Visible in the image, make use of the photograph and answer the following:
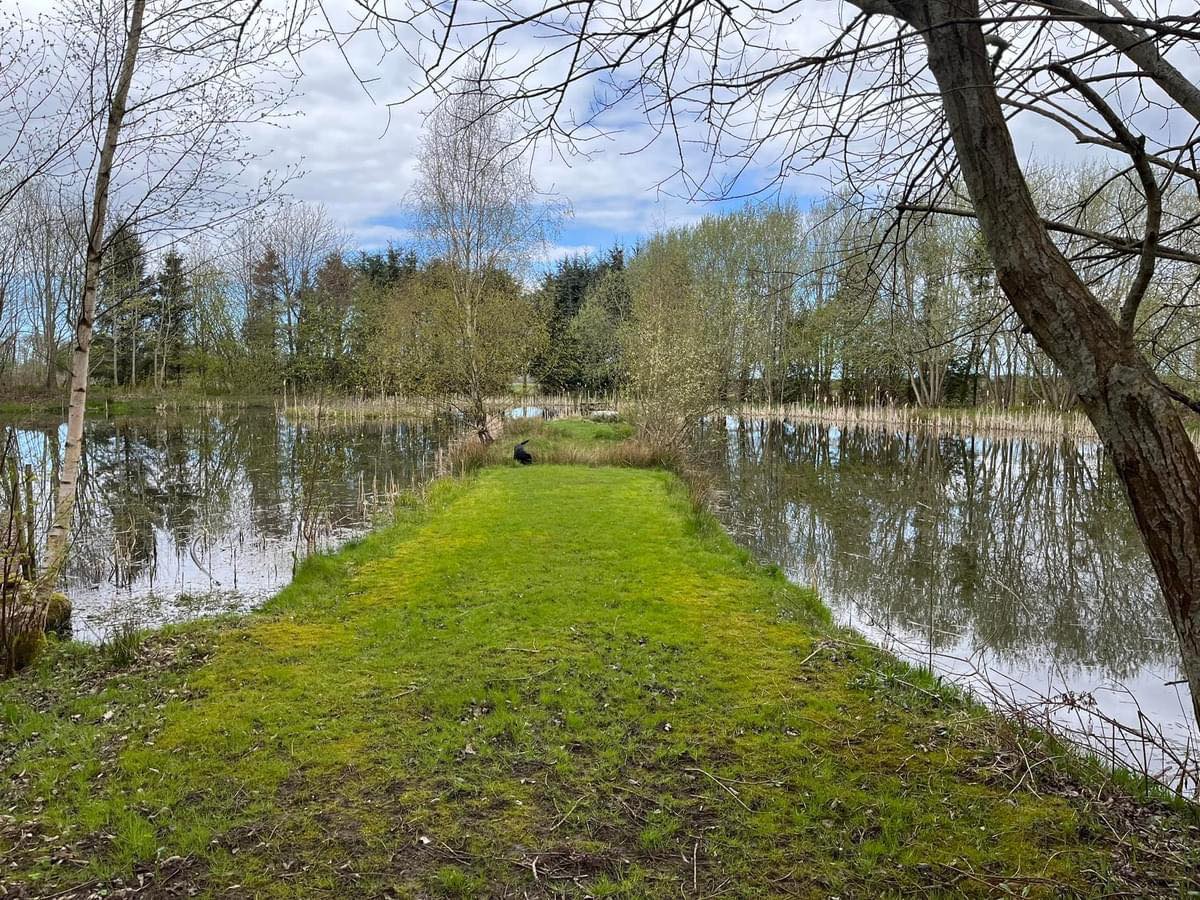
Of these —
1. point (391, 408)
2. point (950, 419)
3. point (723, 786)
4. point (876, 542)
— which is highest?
point (391, 408)

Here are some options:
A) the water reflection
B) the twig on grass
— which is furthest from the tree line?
the twig on grass

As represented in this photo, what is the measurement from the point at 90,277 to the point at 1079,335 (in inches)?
243

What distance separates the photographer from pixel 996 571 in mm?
8750

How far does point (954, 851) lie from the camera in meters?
2.82

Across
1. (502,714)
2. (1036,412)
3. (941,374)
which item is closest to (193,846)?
(502,714)

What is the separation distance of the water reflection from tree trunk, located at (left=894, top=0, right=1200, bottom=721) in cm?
681

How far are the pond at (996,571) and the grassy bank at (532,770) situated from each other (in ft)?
1.94

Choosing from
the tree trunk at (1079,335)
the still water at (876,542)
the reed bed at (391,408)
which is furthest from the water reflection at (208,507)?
the tree trunk at (1079,335)

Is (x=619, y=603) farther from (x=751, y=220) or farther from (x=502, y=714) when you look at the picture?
(x=751, y=220)

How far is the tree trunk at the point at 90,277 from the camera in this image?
5.31 metres

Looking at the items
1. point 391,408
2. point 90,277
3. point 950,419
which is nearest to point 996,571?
point 90,277

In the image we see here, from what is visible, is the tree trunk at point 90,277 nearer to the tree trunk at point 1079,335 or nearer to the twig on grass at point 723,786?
the twig on grass at point 723,786

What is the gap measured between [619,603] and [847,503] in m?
8.11

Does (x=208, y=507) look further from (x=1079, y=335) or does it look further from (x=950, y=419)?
(x=950, y=419)
